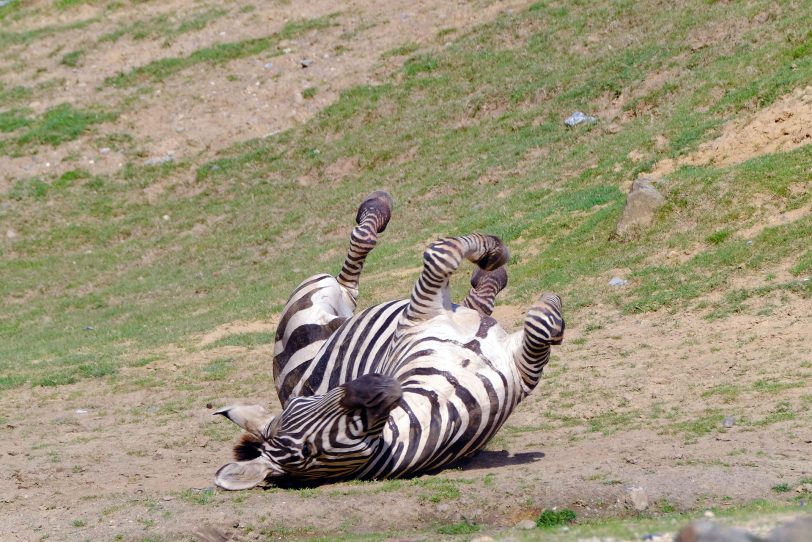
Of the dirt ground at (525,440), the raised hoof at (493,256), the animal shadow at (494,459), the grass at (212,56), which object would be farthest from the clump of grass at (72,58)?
the animal shadow at (494,459)

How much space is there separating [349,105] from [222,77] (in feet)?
12.5

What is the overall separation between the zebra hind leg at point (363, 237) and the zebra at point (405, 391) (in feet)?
3.68

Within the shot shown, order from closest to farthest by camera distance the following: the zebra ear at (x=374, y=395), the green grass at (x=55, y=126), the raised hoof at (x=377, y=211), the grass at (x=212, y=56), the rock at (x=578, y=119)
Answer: the zebra ear at (x=374, y=395)
the raised hoof at (x=377, y=211)
the rock at (x=578, y=119)
the green grass at (x=55, y=126)
the grass at (x=212, y=56)

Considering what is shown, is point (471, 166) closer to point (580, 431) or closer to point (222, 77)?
point (222, 77)

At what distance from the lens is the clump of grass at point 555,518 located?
5.38m

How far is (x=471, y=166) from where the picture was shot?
720 inches

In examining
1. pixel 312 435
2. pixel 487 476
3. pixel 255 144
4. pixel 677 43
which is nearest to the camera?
pixel 312 435

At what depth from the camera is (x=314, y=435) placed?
19.1 ft

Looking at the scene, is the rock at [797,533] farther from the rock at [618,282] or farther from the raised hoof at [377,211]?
the rock at [618,282]

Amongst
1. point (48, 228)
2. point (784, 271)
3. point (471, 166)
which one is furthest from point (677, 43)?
point (48, 228)

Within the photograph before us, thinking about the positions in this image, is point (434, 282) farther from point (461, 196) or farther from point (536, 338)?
point (461, 196)

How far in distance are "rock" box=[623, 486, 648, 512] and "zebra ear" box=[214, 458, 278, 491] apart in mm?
1872

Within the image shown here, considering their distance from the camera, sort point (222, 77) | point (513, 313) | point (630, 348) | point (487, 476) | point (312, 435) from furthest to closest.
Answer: point (222, 77), point (513, 313), point (630, 348), point (487, 476), point (312, 435)

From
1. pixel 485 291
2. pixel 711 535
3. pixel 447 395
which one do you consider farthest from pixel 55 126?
pixel 711 535
